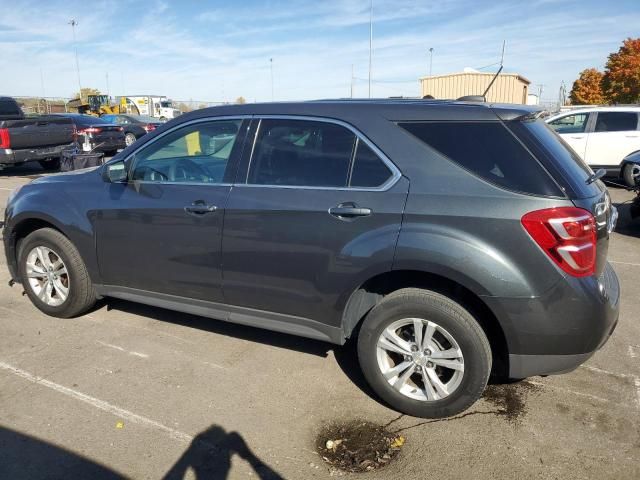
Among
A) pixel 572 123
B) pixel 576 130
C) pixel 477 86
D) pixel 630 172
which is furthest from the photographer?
pixel 477 86

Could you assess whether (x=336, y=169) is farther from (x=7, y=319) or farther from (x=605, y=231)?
(x=7, y=319)

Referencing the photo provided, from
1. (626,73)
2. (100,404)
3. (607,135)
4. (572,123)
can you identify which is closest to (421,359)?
(100,404)

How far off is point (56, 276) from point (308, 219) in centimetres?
255

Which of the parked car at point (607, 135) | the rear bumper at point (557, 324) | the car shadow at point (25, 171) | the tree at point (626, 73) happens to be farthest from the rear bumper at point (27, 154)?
the tree at point (626, 73)

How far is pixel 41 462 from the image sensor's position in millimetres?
2764

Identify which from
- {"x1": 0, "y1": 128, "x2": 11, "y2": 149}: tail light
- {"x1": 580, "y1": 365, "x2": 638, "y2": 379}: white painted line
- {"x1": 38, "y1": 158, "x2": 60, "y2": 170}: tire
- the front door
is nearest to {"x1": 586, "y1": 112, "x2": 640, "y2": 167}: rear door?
{"x1": 580, "y1": 365, "x2": 638, "y2": 379}: white painted line

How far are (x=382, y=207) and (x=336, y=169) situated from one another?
429 mm

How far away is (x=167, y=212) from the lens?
3.78 m

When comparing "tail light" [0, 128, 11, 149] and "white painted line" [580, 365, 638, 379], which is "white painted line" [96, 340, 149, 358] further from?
"tail light" [0, 128, 11, 149]

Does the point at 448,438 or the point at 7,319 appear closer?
the point at 448,438

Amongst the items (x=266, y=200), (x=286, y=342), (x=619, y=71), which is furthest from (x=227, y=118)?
(x=619, y=71)

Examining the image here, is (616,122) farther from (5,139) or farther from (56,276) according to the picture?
(5,139)

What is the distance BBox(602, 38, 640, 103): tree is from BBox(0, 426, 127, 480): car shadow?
4875cm

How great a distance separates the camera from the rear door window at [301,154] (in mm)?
3295
